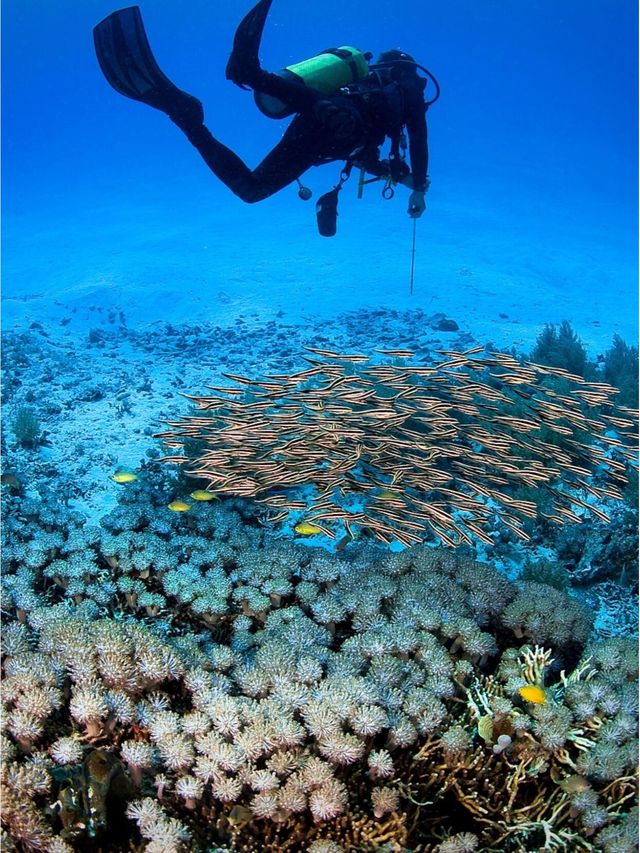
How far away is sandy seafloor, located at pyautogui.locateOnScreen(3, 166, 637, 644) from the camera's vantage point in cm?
1057

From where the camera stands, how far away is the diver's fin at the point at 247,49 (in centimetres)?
712

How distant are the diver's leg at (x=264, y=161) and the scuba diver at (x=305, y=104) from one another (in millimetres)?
14

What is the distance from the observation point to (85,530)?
524cm

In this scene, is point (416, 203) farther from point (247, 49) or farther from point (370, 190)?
point (370, 190)

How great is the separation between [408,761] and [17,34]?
153126mm

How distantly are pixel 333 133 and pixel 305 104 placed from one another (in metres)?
0.53

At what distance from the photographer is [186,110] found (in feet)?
26.7

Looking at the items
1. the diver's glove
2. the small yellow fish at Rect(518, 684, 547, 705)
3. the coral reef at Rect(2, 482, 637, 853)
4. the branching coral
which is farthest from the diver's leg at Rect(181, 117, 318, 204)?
the small yellow fish at Rect(518, 684, 547, 705)

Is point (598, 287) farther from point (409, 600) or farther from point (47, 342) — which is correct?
point (409, 600)

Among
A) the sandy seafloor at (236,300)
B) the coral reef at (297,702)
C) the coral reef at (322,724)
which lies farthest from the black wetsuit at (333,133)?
the coral reef at (322,724)

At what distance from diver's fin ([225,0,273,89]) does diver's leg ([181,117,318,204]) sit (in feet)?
3.34

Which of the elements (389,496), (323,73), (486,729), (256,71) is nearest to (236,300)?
(323,73)

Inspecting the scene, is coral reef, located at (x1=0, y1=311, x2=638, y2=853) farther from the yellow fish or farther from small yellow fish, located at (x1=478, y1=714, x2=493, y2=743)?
the yellow fish

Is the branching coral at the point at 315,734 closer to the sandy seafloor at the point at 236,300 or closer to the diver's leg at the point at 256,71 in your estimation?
the sandy seafloor at the point at 236,300
